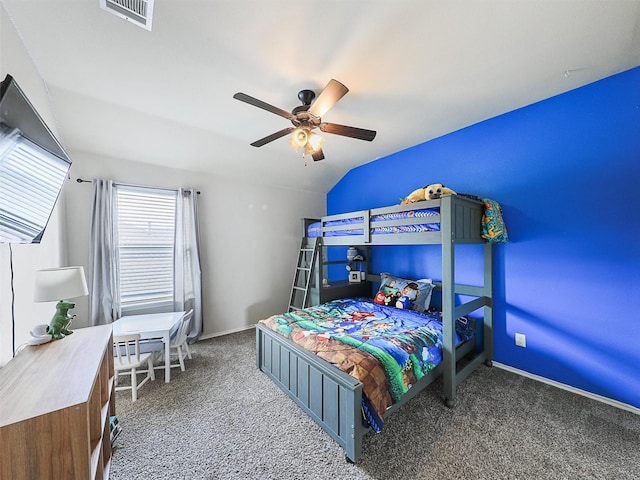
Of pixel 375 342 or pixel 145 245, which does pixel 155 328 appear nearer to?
pixel 145 245

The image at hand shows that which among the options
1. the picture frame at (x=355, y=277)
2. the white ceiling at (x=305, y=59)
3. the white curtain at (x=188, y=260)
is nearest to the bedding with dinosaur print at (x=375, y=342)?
the picture frame at (x=355, y=277)

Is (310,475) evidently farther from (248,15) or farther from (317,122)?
(248,15)

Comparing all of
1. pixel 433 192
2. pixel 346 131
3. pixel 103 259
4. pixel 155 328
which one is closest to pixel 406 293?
pixel 433 192

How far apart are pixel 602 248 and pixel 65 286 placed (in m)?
4.16

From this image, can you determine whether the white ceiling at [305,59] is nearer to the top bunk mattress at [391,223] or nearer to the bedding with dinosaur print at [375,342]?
the top bunk mattress at [391,223]

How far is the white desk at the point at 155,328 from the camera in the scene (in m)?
2.26

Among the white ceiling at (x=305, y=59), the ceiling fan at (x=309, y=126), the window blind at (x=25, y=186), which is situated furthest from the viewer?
the ceiling fan at (x=309, y=126)

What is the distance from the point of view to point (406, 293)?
300cm

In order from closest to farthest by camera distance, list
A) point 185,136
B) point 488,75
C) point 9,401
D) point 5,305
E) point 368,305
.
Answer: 1. point 9,401
2. point 5,305
3. point 488,75
4. point 185,136
5. point 368,305

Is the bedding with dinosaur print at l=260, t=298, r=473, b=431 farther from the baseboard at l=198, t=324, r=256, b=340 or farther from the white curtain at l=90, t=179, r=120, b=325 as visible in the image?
the white curtain at l=90, t=179, r=120, b=325

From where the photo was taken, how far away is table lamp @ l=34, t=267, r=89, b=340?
58.9 inches

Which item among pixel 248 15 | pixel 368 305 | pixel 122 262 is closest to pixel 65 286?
pixel 122 262

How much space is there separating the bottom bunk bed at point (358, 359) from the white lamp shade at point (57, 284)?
1513mm

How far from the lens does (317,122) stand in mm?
2004
